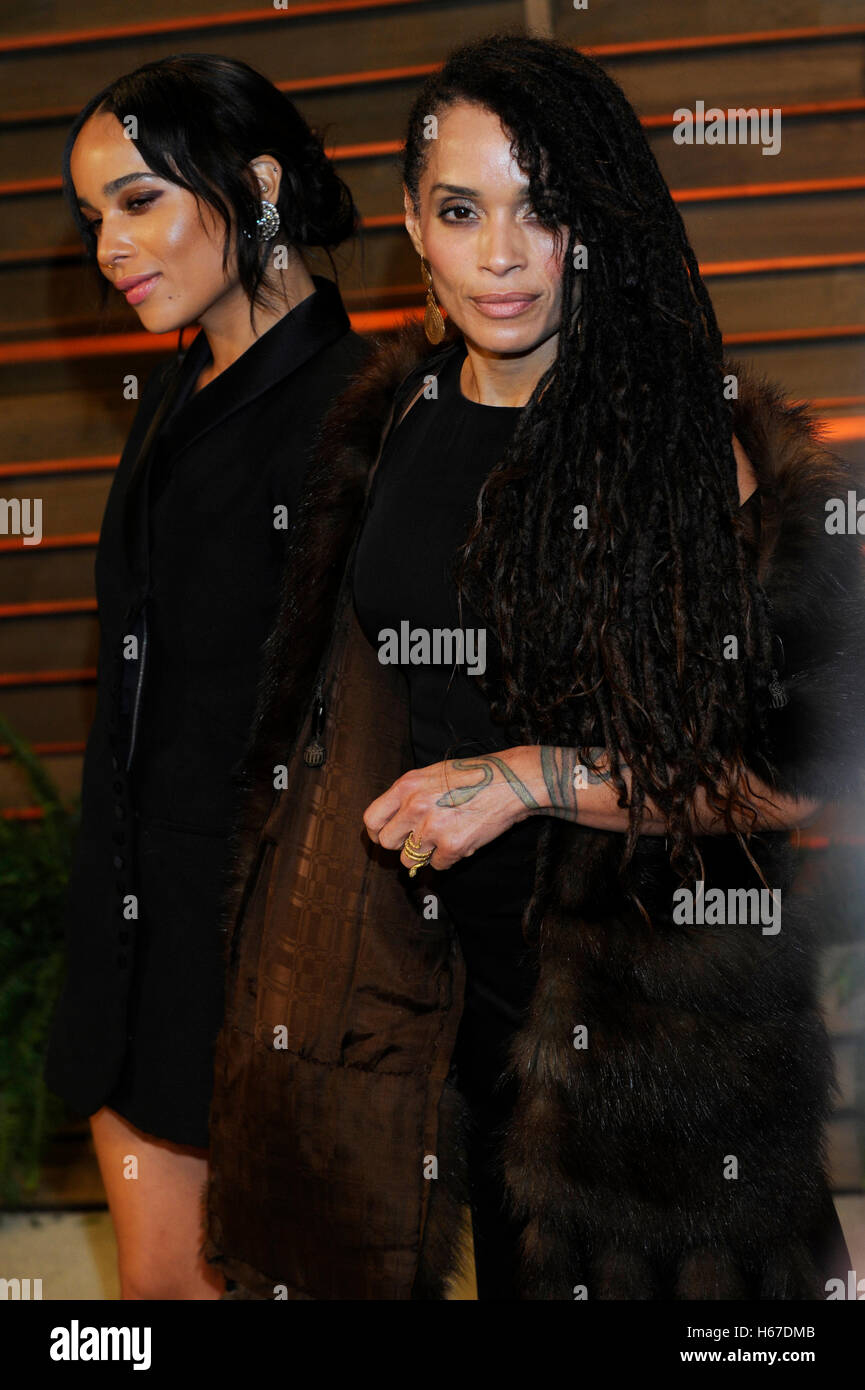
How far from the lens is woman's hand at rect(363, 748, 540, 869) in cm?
146

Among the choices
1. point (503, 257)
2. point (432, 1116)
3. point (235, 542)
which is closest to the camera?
point (503, 257)

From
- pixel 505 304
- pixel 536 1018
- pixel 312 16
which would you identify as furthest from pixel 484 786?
pixel 312 16

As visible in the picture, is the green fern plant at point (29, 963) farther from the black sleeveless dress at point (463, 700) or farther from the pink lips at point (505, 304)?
the pink lips at point (505, 304)

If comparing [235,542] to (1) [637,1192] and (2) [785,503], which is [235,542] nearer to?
(2) [785,503]

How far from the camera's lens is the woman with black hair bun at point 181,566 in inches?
75.5

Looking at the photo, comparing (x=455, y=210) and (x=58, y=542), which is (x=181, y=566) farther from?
(x=58, y=542)

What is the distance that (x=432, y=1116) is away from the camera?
5.54 ft

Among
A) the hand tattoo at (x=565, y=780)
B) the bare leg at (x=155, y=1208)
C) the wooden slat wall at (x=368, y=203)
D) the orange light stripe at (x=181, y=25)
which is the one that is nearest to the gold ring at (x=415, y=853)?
the hand tattoo at (x=565, y=780)

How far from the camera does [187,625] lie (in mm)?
1922

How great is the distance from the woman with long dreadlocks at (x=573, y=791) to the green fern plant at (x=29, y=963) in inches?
55.6

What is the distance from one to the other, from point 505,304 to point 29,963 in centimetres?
215

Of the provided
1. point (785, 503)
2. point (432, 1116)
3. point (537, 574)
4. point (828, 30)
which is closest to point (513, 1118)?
point (432, 1116)
